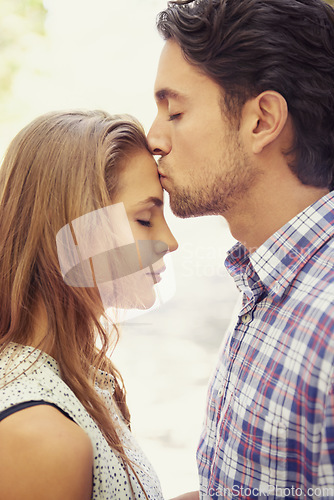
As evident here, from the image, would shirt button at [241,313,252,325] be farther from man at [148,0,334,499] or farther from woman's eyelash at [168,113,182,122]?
woman's eyelash at [168,113,182,122]

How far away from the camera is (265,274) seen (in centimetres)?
96

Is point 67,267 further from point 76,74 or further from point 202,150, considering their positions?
point 76,74

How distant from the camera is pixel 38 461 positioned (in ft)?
2.25

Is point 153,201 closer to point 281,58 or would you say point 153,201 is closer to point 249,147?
point 249,147

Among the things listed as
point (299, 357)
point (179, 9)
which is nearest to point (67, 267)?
point (299, 357)

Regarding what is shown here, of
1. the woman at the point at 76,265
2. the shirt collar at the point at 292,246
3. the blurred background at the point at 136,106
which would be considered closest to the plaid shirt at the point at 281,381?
the shirt collar at the point at 292,246

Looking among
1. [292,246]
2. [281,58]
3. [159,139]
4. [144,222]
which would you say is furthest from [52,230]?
[281,58]

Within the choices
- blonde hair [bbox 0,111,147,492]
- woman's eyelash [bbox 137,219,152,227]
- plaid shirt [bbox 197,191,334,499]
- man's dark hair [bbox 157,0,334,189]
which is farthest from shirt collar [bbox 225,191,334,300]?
blonde hair [bbox 0,111,147,492]

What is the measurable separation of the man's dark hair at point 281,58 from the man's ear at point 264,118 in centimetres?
2

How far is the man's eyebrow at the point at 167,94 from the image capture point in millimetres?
1104

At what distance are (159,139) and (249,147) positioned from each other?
193 millimetres

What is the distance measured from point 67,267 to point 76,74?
1.02 metres

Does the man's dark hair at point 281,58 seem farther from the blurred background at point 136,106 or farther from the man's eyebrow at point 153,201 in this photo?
the blurred background at point 136,106

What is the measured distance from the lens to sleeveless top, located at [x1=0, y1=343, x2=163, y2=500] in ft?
2.49
